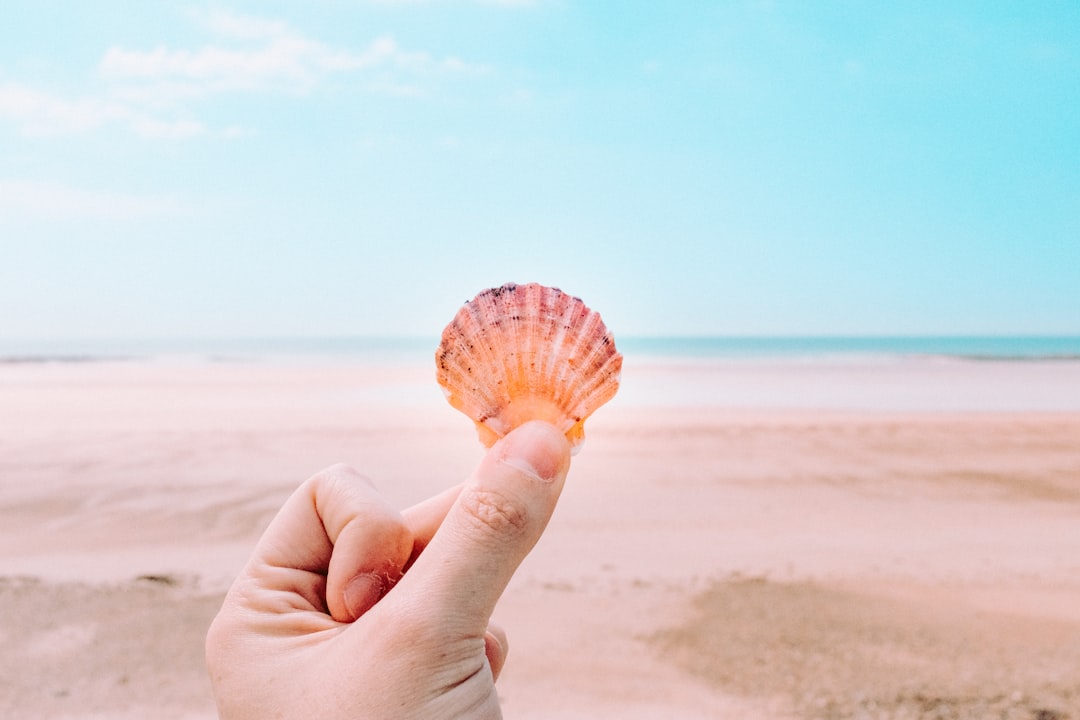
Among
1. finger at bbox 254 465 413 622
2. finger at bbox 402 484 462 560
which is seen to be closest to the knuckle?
finger at bbox 254 465 413 622

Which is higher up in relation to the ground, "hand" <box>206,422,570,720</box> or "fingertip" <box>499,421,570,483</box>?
"fingertip" <box>499,421,570,483</box>

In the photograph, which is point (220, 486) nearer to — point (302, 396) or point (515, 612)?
point (515, 612)

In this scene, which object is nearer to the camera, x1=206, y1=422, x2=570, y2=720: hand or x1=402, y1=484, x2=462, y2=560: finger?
x1=206, y1=422, x2=570, y2=720: hand

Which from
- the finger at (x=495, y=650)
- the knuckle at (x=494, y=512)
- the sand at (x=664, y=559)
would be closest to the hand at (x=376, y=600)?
the knuckle at (x=494, y=512)

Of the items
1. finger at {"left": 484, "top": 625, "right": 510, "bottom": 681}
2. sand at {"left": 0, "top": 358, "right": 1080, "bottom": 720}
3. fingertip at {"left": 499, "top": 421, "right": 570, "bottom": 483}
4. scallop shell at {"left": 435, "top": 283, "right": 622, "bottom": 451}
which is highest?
scallop shell at {"left": 435, "top": 283, "right": 622, "bottom": 451}

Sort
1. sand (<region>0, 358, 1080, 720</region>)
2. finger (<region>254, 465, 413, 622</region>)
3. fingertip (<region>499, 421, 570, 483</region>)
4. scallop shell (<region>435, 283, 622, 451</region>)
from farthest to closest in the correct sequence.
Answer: sand (<region>0, 358, 1080, 720</region>)
scallop shell (<region>435, 283, 622, 451</region>)
finger (<region>254, 465, 413, 622</region>)
fingertip (<region>499, 421, 570, 483</region>)

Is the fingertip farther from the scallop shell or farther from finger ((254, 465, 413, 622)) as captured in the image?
finger ((254, 465, 413, 622))

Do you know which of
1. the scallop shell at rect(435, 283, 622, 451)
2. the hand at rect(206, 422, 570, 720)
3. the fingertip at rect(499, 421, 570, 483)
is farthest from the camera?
the scallop shell at rect(435, 283, 622, 451)
